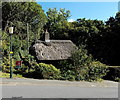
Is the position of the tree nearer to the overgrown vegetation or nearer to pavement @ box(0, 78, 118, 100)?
the overgrown vegetation

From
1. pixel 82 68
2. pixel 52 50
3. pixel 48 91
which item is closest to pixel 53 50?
pixel 52 50

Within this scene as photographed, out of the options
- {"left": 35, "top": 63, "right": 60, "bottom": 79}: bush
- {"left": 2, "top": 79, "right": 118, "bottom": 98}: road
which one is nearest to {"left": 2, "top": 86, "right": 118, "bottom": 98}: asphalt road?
{"left": 2, "top": 79, "right": 118, "bottom": 98}: road

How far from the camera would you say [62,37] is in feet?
122

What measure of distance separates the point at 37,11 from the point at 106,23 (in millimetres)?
15717

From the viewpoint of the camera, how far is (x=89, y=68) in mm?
16094

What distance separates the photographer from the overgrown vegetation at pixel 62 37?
1573cm

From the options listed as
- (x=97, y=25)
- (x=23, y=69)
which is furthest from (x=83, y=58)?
(x=97, y=25)

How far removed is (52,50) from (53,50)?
5.8 inches

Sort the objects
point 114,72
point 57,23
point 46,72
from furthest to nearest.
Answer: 1. point 57,23
2. point 114,72
3. point 46,72

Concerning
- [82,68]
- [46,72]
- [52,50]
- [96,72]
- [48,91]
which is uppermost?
[52,50]

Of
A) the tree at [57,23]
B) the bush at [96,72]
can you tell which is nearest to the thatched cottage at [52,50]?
the bush at [96,72]

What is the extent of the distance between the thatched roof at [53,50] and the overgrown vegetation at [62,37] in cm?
113

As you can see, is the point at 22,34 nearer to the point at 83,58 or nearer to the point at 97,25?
the point at 97,25

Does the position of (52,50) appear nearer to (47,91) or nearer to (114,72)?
(114,72)
